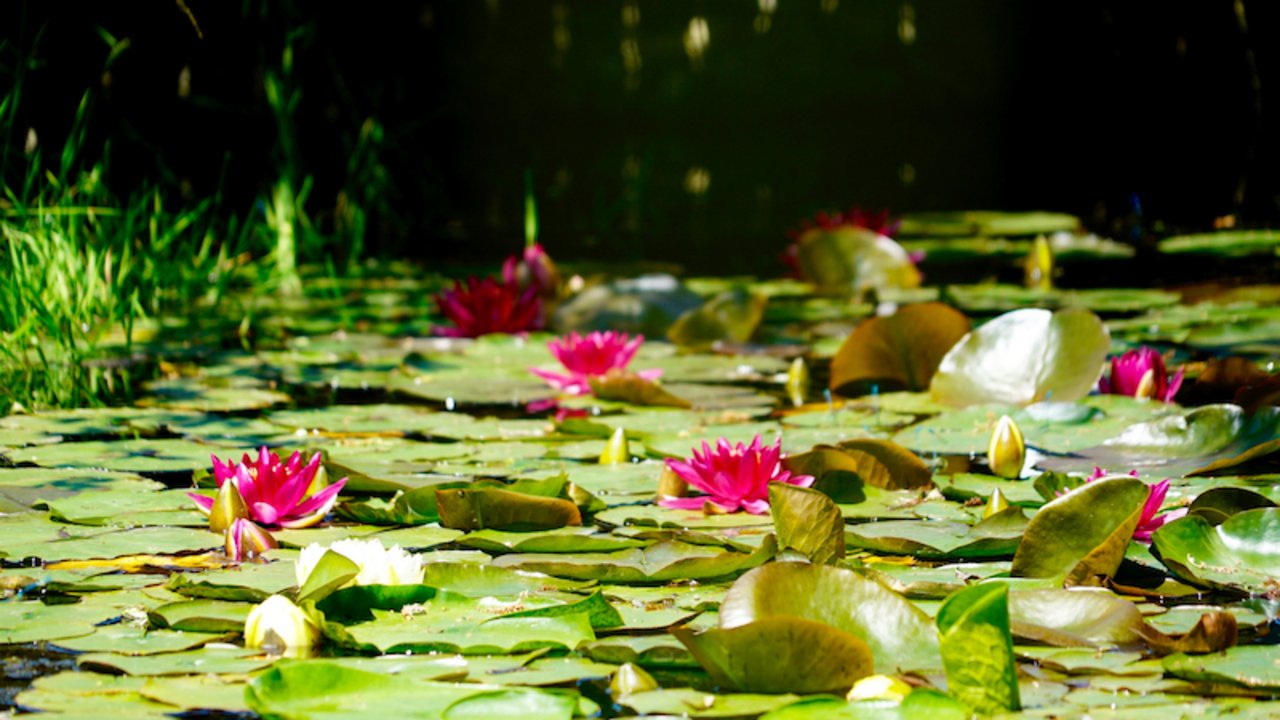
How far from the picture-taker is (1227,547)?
1482 millimetres

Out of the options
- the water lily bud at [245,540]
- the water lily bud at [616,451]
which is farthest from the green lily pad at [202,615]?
the water lily bud at [616,451]

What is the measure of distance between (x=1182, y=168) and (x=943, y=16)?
257 cm

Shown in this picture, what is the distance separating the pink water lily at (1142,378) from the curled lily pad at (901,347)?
0.27 metres

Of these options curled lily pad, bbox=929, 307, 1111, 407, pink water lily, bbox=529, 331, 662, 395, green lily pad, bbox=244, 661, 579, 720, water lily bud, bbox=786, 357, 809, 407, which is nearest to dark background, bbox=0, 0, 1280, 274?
pink water lily, bbox=529, 331, 662, 395

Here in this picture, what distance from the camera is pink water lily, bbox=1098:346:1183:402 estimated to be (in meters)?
2.32

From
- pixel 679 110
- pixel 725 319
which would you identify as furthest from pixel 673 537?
pixel 679 110

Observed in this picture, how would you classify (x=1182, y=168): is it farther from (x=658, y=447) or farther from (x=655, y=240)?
(x=658, y=447)

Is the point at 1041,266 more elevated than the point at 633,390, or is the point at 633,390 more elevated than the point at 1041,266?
the point at 1041,266

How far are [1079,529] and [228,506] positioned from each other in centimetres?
91

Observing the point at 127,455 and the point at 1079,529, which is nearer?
the point at 1079,529

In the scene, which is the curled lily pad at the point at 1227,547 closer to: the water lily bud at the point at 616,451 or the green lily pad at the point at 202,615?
the water lily bud at the point at 616,451

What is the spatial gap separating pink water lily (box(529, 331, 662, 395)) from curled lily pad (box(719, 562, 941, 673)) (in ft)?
4.64

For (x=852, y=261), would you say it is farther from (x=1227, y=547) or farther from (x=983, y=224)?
(x=1227, y=547)

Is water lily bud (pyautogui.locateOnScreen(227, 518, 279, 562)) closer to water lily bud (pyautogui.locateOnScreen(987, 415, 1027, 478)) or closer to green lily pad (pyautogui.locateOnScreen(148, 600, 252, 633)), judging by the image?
green lily pad (pyautogui.locateOnScreen(148, 600, 252, 633))
